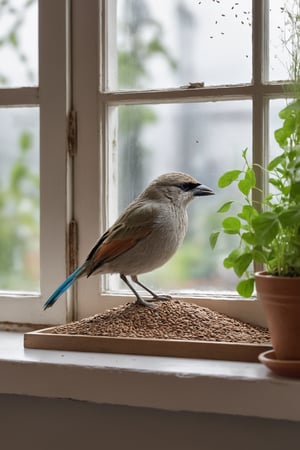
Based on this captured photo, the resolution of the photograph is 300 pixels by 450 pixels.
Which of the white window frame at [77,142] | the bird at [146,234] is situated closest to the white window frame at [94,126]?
the white window frame at [77,142]

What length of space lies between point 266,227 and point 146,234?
0.33 metres

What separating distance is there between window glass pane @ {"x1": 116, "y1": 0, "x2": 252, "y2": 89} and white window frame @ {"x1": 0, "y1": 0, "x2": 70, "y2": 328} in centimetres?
12

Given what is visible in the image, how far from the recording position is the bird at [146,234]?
1.44 metres

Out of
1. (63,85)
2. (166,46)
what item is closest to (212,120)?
(166,46)

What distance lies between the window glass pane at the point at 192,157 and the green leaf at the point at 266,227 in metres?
0.36

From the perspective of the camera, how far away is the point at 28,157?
1692 millimetres

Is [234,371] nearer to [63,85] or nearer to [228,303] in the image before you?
[228,303]

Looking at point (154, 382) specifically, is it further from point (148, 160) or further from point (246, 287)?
point (148, 160)

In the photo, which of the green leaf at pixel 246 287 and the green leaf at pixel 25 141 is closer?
the green leaf at pixel 246 287

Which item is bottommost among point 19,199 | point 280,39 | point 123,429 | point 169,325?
point 123,429

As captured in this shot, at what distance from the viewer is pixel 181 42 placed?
1576 millimetres

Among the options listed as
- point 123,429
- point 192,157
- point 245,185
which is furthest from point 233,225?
point 123,429

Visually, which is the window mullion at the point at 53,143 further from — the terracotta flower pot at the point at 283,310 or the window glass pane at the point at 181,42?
the terracotta flower pot at the point at 283,310

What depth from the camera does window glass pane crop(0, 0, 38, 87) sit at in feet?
5.49
